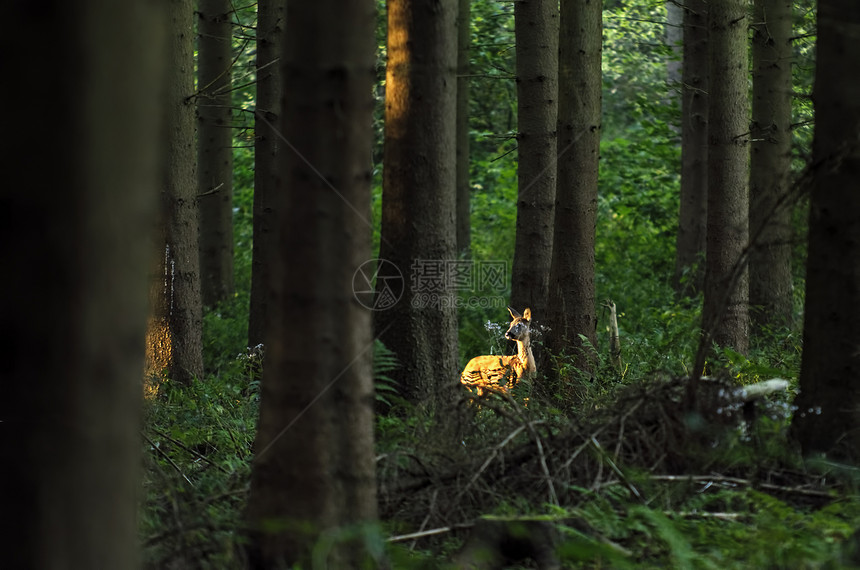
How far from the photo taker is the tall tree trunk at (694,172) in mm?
15289

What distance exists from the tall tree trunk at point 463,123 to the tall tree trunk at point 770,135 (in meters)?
4.90

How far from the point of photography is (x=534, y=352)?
33.5 feet

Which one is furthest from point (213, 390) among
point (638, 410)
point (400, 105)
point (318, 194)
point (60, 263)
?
point (60, 263)

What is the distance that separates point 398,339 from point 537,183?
15.3 feet

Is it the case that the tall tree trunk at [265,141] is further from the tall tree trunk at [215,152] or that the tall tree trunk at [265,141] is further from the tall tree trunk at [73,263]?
the tall tree trunk at [73,263]

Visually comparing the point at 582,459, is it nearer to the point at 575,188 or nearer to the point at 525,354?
the point at 525,354

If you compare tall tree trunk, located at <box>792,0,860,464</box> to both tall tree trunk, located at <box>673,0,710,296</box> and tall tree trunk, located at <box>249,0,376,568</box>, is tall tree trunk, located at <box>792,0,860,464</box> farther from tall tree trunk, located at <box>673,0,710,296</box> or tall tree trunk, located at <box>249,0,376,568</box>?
tall tree trunk, located at <box>673,0,710,296</box>

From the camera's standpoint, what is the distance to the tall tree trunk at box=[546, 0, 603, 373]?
9.59 meters

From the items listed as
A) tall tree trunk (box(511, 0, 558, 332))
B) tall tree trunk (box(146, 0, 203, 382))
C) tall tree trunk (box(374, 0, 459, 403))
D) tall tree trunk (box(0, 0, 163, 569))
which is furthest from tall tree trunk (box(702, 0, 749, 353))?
tall tree trunk (box(0, 0, 163, 569))

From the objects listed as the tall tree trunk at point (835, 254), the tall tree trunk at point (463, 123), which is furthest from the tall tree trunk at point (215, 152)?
the tall tree trunk at point (835, 254)

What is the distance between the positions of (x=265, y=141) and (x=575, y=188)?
16.7 feet

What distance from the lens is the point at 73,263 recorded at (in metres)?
2.68

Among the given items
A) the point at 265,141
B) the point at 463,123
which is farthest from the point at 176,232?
the point at 463,123

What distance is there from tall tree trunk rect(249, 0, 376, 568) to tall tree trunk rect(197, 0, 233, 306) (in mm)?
10417
